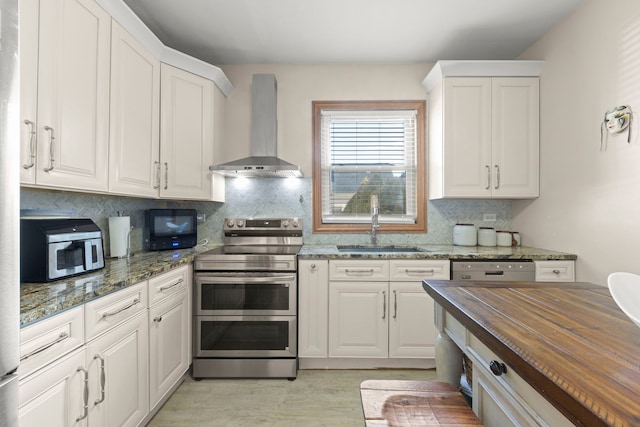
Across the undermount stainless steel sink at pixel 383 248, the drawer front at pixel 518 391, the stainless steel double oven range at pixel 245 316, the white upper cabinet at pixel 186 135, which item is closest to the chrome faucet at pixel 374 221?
the undermount stainless steel sink at pixel 383 248

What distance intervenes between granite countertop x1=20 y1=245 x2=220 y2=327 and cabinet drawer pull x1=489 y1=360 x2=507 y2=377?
1.40 m

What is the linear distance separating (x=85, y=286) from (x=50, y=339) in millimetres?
295

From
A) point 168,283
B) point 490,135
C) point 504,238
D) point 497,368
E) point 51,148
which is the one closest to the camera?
point 497,368

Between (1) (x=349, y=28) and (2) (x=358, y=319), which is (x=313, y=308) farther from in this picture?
(1) (x=349, y=28)

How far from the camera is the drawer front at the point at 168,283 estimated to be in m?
1.76

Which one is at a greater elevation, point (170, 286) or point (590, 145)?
point (590, 145)

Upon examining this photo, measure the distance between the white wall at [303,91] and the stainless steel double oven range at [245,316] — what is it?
1.12m

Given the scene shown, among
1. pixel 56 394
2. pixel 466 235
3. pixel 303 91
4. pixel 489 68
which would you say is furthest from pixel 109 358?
pixel 489 68

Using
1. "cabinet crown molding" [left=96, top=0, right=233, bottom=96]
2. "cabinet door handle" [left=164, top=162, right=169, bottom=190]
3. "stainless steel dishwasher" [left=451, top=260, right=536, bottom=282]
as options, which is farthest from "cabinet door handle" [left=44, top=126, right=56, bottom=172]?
"stainless steel dishwasher" [left=451, top=260, right=536, bottom=282]

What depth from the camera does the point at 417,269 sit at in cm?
240

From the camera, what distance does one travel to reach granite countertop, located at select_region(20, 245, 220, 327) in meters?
1.05

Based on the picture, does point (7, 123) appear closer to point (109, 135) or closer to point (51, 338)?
point (51, 338)

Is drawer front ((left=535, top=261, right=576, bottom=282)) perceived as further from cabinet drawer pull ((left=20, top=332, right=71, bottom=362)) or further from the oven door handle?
cabinet drawer pull ((left=20, top=332, right=71, bottom=362))

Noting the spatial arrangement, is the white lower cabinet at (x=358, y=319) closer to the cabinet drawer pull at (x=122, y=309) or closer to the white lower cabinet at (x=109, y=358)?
the white lower cabinet at (x=109, y=358)
